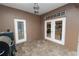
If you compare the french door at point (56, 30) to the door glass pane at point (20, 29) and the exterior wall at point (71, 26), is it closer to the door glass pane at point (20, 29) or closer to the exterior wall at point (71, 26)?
the exterior wall at point (71, 26)

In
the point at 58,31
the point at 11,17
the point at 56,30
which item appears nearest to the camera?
the point at 11,17

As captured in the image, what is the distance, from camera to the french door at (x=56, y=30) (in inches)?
133

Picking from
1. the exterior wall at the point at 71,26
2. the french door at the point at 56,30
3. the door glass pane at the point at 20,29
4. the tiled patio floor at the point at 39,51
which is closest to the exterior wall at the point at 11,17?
the door glass pane at the point at 20,29

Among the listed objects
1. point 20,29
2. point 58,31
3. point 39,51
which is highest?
point 20,29

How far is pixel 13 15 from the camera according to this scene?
Result: 2762 mm

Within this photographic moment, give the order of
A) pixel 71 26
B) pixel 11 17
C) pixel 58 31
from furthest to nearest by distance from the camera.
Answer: pixel 58 31
pixel 71 26
pixel 11 17

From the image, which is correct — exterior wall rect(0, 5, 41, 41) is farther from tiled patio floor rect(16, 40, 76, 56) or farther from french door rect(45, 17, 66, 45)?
french door rect(45, 17, 66, 45)

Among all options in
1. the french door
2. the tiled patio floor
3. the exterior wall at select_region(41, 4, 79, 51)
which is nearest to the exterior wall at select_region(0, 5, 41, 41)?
the tiled patio floor

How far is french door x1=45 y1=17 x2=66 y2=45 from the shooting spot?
339cm

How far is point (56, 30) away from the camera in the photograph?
3926 mm

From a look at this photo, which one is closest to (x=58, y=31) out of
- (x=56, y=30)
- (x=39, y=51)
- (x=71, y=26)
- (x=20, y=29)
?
(x=56, y=30)

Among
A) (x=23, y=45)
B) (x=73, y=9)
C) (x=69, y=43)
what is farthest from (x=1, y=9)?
(x=69, y=43)

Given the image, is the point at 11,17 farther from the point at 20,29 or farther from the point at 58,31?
the point at 58,31

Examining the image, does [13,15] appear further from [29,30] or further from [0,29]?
[29,30]
